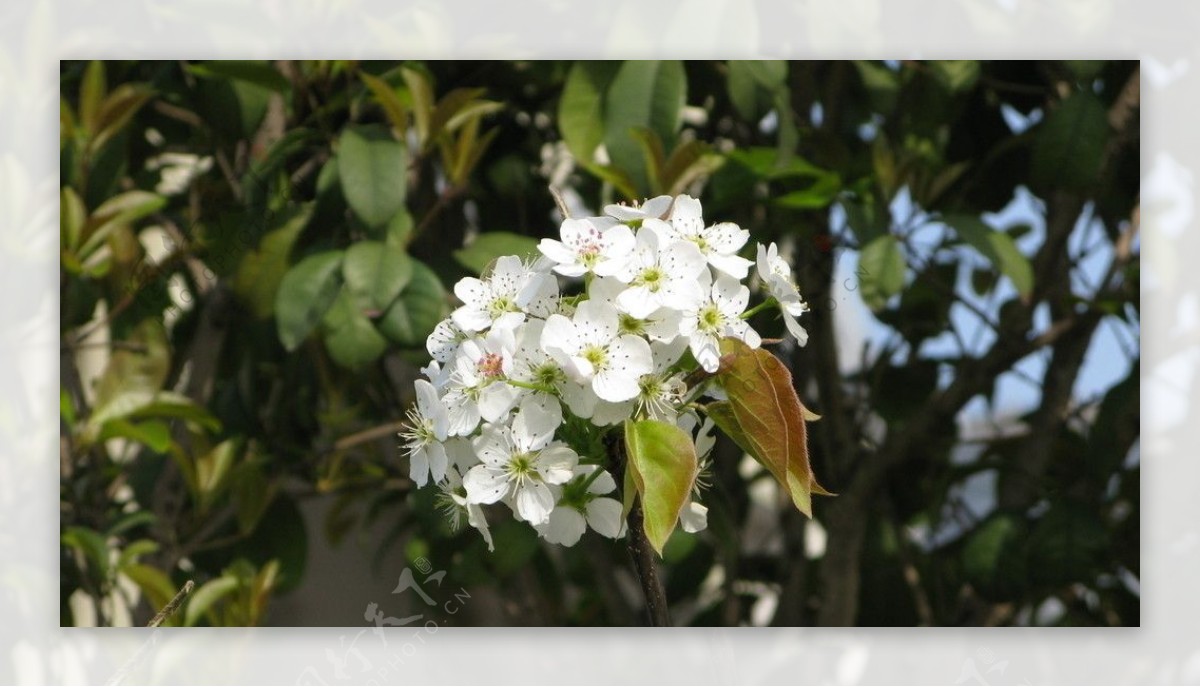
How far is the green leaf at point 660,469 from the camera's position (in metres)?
0.62

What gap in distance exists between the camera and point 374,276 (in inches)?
51.1

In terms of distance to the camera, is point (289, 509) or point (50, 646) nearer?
point (50, 646)

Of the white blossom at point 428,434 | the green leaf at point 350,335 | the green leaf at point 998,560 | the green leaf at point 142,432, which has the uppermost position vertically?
the green leaf at point 350,335

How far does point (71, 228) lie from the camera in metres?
1.40

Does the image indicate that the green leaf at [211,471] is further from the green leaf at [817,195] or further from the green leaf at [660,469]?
the green leaf at [660,469]

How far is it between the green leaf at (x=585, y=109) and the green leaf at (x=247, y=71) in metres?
0.32

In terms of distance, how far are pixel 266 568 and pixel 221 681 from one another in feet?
0.46

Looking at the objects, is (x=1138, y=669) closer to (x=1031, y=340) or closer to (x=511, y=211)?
(x=1031, y=340)

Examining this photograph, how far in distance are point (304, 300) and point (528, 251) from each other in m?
0.25

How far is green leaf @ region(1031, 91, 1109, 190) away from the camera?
142cm

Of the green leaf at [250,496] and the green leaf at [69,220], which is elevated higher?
the green leaf at [69,220]

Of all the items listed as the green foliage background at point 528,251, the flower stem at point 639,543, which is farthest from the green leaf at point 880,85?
the flower stem at point 639,543

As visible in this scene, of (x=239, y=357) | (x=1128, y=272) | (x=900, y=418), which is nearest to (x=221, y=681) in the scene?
(x=239, y=357)

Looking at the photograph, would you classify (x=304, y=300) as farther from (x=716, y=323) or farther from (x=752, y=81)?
(x=716, y=323)
